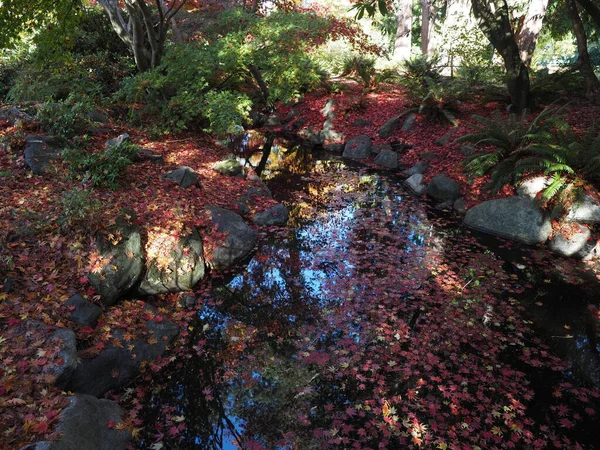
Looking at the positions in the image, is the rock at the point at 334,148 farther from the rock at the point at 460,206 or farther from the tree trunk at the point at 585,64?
the tree trunk at the point at 585,64

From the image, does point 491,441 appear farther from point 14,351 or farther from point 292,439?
point 14,351

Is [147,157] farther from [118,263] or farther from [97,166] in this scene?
[118,263]

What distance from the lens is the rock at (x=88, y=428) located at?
3.02m

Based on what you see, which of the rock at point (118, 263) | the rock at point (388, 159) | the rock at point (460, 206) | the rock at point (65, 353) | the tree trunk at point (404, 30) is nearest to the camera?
the rock at point (65, 353)

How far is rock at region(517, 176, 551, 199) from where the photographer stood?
23.7 feet

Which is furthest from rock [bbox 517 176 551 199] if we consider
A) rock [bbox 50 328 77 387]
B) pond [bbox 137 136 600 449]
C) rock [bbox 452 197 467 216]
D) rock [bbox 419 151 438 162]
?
rock [bbox 50 328 77 387]

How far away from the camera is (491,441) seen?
3.49m

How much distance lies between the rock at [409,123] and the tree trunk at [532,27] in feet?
10.7

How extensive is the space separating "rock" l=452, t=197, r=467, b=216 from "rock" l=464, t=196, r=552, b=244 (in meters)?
0.32

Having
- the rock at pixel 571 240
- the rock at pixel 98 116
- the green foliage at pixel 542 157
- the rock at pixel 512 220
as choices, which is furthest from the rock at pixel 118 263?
the rock at pixel 571 240

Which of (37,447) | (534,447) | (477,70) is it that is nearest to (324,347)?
(534,447)

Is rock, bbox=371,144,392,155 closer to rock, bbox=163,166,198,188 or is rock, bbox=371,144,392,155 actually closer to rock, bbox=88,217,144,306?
rock, bbox=163,166,198,188

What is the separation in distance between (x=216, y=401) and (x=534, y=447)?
121 inches

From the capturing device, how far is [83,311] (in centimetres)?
429
